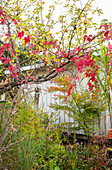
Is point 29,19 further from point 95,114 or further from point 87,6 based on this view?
point 95,114

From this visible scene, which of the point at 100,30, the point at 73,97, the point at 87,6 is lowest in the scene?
the point at 73,97

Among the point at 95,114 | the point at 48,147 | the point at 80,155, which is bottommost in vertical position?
the point at 80,155

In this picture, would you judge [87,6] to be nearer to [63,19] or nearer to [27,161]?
[63,19]

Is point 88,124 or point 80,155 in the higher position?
point 88,124

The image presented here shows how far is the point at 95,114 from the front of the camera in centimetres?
420

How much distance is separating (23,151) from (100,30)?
209cm

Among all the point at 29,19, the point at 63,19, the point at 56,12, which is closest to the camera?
the point at 63,19

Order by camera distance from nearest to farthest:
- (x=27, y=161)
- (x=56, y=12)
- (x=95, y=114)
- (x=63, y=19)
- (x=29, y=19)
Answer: (x=27, y=161)
(x=63, y=19)
(x=56, y=12)
(x=29, y=19)
(x=95, y=114)

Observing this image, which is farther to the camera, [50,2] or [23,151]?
[50,2]

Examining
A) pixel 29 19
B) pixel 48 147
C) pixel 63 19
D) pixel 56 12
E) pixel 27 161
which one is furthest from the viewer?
pixel 29 19

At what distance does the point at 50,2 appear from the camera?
127 inches

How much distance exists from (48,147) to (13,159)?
916 millimetres

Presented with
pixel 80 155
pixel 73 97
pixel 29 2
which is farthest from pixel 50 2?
pixel 80 155

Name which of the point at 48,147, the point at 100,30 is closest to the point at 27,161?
the point at 48,147
